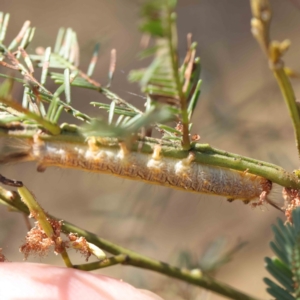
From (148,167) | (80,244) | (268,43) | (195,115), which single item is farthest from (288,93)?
(195,115)

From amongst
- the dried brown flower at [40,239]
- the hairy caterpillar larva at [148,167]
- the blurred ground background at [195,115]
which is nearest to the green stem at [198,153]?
the hairy caterpillar larva at [148,167]

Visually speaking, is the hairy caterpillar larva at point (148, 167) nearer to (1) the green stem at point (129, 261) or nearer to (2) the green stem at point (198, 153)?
(2) the green stem at point (198, 153)

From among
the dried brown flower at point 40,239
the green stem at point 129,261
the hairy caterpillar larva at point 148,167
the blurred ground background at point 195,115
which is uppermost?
the blurred ground background at point 195,115

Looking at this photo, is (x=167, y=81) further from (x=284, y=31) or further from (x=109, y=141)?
(x=284, y=31)

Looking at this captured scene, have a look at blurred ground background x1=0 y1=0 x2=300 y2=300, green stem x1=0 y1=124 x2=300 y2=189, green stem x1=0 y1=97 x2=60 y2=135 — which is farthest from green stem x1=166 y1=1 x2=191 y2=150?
blurred ground background x1=0 y1=0 x2=300 y2=300

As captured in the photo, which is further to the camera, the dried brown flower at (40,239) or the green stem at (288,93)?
the dried brown flower at (40,239)

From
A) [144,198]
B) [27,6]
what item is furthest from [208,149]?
[27,6]

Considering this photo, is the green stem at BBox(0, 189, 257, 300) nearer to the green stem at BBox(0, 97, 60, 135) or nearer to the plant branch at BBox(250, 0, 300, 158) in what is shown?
the green stem at BBox(0, 97, 60, 135)
